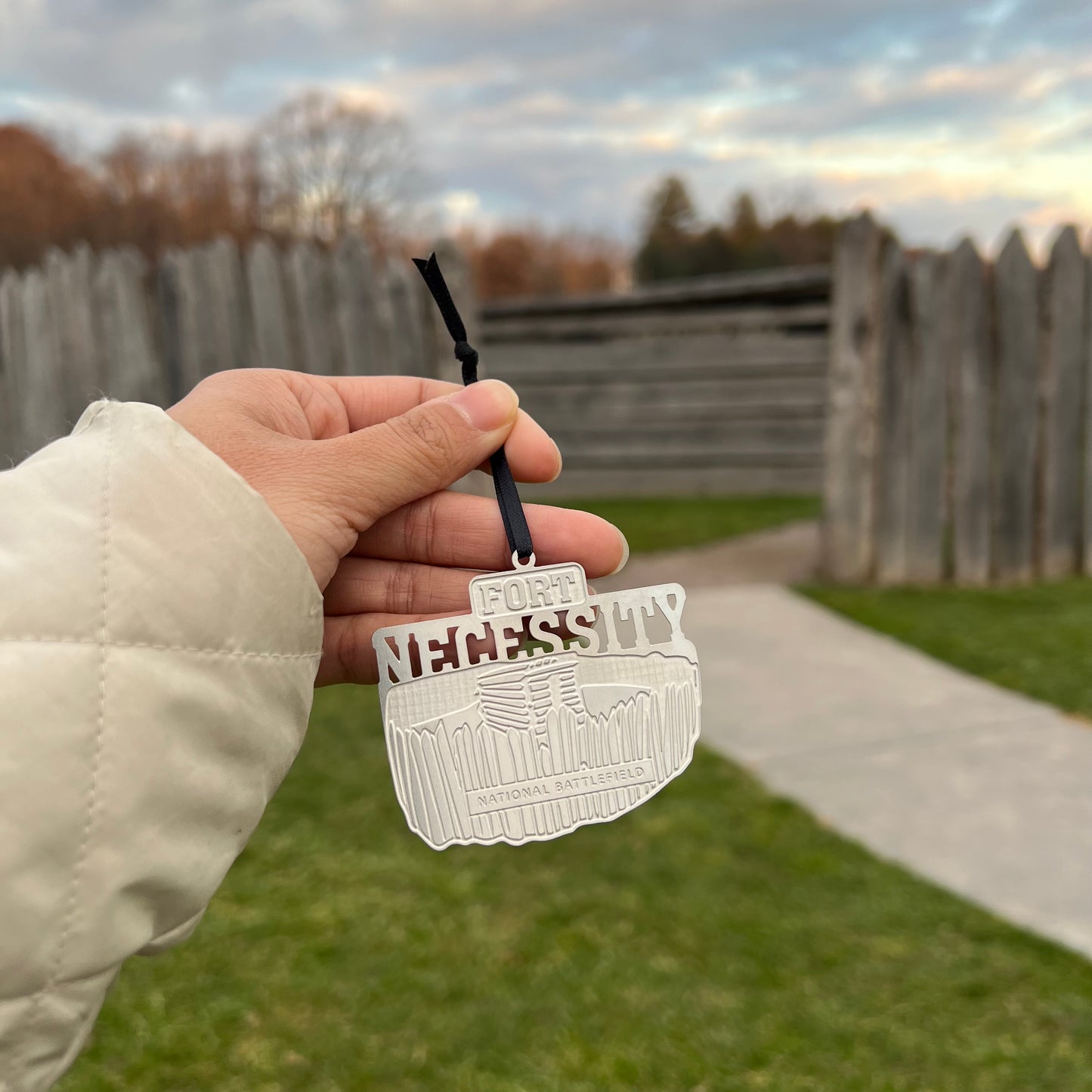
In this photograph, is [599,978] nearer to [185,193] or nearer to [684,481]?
[684,481]

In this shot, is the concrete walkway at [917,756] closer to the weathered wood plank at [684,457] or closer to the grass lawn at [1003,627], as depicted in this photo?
the grass lawn at [1003,627]

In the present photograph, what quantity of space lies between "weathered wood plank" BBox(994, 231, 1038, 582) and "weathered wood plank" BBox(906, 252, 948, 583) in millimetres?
280

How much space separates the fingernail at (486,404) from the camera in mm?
1204

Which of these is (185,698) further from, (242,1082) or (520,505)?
(242,1082)

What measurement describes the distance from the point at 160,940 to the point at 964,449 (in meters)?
4.74

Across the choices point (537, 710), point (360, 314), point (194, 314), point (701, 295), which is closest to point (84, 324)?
point (194, 314)

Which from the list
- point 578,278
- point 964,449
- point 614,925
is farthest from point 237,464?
point 578,278

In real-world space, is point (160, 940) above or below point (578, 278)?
below

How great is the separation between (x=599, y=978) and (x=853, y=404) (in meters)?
3.54

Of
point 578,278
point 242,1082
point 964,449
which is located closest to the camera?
point 242,1082

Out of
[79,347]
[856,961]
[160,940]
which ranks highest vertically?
[79,347]

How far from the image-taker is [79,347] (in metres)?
5.29

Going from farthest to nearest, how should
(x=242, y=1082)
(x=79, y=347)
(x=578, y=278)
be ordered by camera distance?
(x=578, y=278)
(x=79, y=347)
(x=242, y=1082)

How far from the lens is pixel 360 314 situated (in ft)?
16.3
